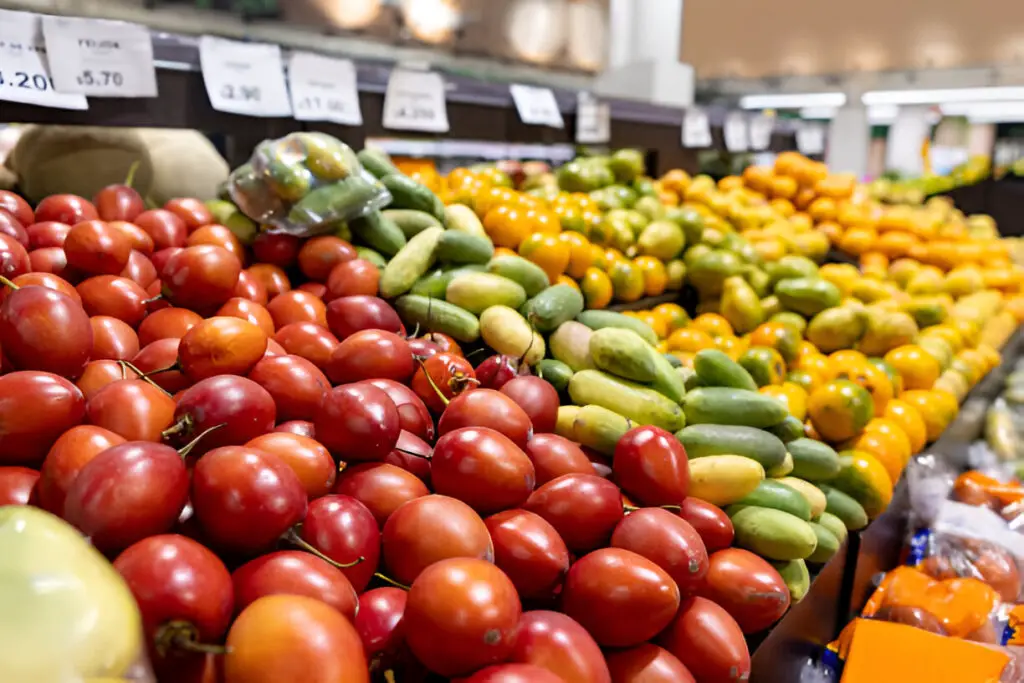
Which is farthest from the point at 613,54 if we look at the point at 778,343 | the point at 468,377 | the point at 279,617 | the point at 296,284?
the point at 279,617

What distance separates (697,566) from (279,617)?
22.4 inches

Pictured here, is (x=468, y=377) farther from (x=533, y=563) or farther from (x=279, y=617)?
(x=279, y=617)

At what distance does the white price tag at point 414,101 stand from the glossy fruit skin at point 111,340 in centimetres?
115

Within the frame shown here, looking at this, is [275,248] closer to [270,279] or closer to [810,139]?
[270,279]

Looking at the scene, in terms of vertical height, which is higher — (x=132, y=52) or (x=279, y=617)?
(x=132, y=52)

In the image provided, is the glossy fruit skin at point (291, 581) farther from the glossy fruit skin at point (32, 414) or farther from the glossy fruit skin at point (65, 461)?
the glossy fruit skin at point (32, 414)

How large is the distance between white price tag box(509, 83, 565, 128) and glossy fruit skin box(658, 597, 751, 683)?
1946 millimetres

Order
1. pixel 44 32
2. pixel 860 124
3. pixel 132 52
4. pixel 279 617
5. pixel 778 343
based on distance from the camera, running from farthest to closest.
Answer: pixel 860 124 < pixel 778 343 < pixel 132 52 < pixel 44 32 < pixel 279 617

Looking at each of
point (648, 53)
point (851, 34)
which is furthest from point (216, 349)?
point (851, 34)

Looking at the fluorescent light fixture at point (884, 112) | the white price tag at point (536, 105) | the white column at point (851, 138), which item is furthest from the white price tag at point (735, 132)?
the fluorescent light fixture at point (884, 112)

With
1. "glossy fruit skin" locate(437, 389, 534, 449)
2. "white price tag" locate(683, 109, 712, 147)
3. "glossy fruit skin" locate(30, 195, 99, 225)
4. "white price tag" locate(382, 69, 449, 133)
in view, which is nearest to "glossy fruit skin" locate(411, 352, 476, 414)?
"glossy fruit skin" locate(437, 389, 534, 449)

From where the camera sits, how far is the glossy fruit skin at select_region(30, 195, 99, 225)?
1502 mm

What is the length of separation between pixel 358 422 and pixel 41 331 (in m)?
0.46

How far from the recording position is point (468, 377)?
1.30 meters
